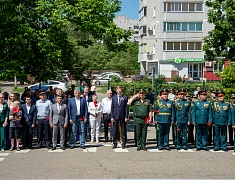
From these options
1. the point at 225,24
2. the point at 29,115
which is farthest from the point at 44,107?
the point at 225,24

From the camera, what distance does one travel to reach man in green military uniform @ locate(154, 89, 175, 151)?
14.7 m

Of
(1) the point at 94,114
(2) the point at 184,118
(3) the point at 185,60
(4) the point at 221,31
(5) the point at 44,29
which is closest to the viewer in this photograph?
(2) the point at 184,118

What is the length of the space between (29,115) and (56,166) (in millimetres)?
3582

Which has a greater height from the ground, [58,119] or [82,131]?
[58,119]

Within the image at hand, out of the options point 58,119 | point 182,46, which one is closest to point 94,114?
point 58,119

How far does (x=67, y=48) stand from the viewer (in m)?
20.9

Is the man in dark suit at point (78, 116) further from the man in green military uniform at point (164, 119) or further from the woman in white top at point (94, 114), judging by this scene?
the man in green military uniform at point (164, 119)

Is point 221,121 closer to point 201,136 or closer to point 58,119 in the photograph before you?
point 201,136

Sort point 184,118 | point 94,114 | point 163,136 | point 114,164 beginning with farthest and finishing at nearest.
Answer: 1. point 94,114
2. point 184,118
3. point 163,136
4. point 114,164

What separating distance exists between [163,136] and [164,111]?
80 cm

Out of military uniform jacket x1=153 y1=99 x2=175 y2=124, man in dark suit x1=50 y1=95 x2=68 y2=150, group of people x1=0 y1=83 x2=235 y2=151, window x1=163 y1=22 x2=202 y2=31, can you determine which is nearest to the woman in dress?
group of people x1=0 y1=83 x2=235 y2=151

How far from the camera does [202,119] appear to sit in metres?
14.8

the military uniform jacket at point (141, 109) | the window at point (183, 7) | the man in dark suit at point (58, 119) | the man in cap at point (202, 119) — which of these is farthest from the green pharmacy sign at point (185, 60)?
the man in dark suit at point (58, 119)

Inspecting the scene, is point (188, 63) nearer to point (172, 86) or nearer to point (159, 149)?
point (172, 86)
